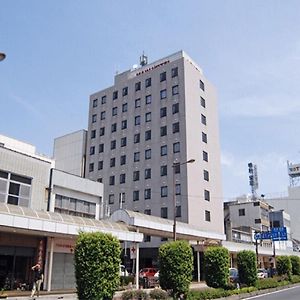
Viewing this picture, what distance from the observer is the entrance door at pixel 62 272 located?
28.6 m

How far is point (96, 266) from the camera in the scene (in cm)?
1535

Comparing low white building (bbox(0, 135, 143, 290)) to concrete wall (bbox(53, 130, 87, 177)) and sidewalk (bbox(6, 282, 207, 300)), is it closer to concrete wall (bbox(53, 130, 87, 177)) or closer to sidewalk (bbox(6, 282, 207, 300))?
sidewalk (bbox(6, 282, 207, 300))

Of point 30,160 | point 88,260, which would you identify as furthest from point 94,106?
point 88,260

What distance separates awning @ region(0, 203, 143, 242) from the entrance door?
276 centimetres

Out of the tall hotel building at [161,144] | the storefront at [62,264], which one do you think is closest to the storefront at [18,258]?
the storefront at [62,264]

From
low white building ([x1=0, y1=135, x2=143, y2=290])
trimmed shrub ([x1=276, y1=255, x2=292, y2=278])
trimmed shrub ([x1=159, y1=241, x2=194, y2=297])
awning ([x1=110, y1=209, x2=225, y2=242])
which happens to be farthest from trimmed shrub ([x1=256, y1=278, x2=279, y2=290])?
trimmed shrub ([x1=159, y1=241, x2=194, y2=297])

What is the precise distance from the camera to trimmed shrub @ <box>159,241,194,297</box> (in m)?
20.8

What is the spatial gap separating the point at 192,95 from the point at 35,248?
3704 cm

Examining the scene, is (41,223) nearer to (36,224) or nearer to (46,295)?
(36,224)

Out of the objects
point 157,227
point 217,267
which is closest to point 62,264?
point 157,227

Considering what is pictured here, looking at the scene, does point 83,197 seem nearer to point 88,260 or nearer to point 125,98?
point 88,260

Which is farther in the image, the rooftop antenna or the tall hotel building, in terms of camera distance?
the rooftop antenna

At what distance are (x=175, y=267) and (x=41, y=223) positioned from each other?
8751 mm

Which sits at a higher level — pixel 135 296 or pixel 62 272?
pixel 62 272
